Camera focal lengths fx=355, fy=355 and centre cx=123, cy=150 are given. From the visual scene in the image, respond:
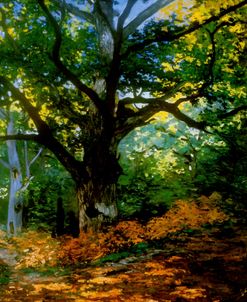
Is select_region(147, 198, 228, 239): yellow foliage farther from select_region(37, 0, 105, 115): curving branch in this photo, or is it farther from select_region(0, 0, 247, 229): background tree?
select_region(37, 0, 105, 115): curving branch

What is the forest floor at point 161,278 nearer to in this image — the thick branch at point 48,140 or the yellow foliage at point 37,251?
the yellow foliage at point 37,251

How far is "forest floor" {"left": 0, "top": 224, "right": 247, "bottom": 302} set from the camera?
4621mm

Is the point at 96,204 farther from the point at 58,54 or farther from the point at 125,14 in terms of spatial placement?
the point at 125,14

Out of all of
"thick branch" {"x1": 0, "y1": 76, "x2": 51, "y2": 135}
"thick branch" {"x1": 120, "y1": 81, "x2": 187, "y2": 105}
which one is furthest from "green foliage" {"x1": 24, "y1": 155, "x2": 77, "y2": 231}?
"thick branch" {"x1": 120, "y1": 81, "x2": 187, "y2": 105}

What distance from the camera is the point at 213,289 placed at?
4652 millimetres

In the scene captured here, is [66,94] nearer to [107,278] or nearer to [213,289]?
[107,278]

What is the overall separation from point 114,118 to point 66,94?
2006 mm

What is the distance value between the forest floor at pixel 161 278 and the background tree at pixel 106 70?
→ 3066 mm

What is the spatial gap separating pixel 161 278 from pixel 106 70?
221 inches

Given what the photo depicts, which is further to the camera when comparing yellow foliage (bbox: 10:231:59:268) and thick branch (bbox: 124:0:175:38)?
thick branch (bbox: 124:0:175:38)

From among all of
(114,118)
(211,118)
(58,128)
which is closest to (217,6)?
(211,118)

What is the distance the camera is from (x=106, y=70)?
919 cm

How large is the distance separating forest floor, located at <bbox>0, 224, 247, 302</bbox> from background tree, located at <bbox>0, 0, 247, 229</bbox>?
3066 millimetres

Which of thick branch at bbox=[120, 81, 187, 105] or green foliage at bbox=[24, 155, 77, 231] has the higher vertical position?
thick branch at bbox=[120, 81, 187, 105]
